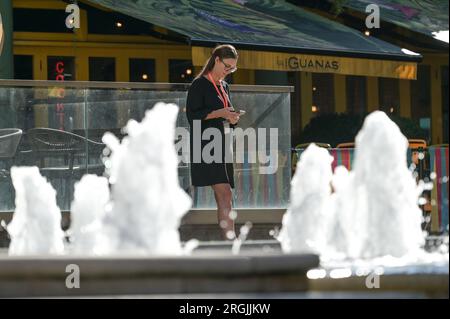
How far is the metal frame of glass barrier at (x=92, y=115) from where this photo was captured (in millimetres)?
11922

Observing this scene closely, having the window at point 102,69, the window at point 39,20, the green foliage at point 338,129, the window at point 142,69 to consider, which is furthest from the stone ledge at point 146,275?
the window at point 142,69

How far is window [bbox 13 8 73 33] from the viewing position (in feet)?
66.1

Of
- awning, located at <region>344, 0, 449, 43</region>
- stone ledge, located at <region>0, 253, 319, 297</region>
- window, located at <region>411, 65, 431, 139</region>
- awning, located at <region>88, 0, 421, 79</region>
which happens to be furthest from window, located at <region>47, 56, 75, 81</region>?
stone ledge, located at <region>0, 253, 319, 297</region>

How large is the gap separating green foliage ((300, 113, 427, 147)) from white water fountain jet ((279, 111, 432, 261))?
11.9 m

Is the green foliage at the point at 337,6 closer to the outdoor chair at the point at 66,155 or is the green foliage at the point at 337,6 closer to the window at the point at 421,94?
the window at the point at 421,94

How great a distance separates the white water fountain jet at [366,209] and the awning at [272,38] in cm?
800

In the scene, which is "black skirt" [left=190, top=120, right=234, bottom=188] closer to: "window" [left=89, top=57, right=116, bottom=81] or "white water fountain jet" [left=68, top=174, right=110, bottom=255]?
"white water fountain jet" [left=68, top=174, right=110, bottom=255]

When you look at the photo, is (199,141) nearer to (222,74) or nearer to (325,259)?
(222,74)

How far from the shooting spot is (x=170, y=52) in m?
21.2

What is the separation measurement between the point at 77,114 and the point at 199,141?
5.84ft

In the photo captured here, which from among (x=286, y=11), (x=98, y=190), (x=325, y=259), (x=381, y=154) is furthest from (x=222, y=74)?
(x=286, y=11)

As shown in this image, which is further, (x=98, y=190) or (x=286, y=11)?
(x=286, y=11)

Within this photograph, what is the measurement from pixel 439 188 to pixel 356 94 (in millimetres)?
9698

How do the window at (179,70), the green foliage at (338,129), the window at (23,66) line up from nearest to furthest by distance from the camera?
1. the green foliage at (338,129)
2. the window at (23,66)
3. the window at (179,70)
